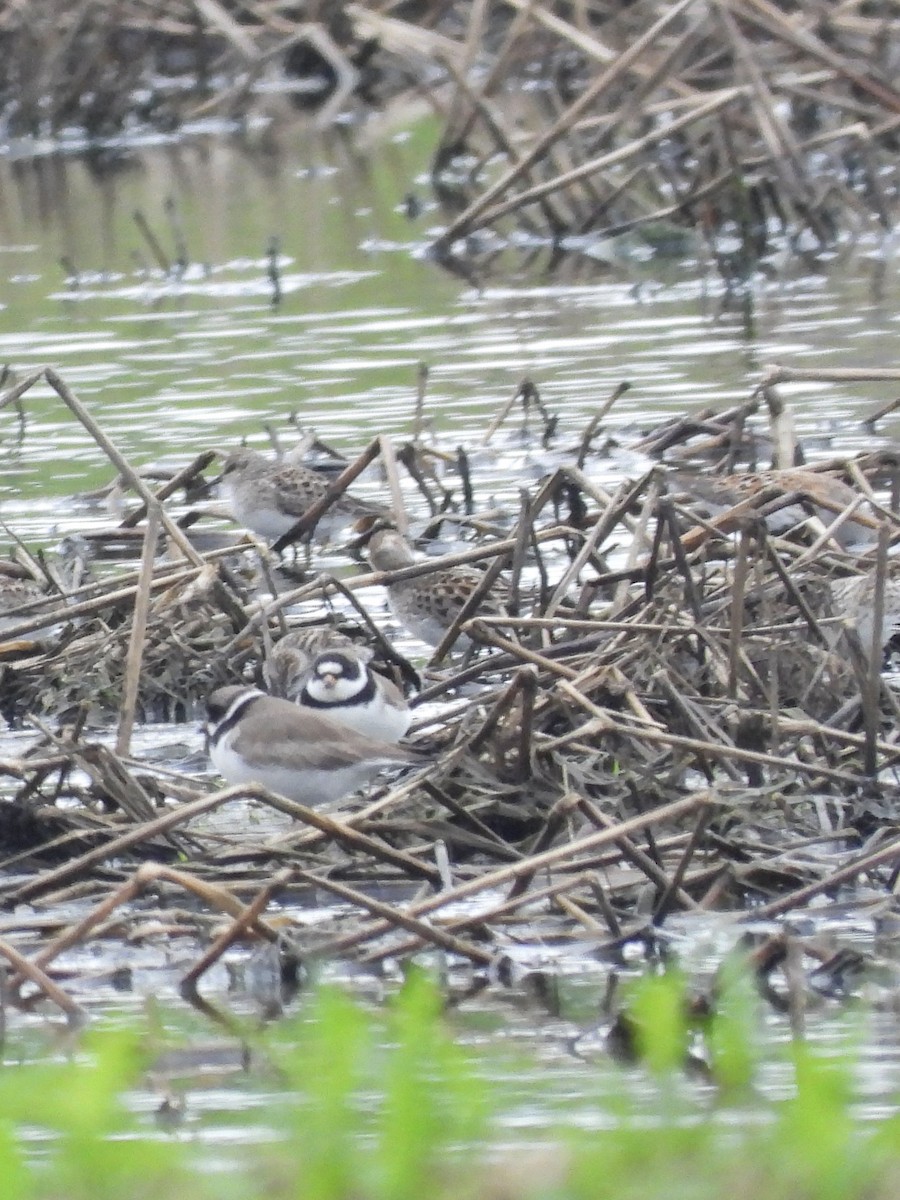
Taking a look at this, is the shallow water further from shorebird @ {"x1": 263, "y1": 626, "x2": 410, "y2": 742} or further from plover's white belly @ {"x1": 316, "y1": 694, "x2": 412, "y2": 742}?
plover's white belly @ {"x1": 316, "y1": 694, "x2": 412, "y2": 742}

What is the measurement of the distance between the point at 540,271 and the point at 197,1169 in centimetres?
1645

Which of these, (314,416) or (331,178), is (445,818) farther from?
(331,178)

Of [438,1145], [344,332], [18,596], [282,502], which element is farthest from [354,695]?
[344,332]

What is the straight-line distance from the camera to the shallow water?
1384cm

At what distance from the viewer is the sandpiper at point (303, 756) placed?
7312mm

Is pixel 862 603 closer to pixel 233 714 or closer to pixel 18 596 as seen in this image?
pixel 233 714

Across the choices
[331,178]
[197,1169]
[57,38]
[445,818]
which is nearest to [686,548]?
[445,818]

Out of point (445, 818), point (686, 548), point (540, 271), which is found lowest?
point (445, 818)

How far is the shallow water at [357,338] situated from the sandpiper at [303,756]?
47.0 inches

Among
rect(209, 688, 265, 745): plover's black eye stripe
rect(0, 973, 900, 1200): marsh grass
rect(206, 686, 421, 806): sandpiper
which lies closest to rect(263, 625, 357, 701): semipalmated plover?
rect(209, 688, 265, 745): plover's black eye stripe

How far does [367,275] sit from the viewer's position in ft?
66.5

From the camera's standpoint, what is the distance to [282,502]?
1134 centimetres

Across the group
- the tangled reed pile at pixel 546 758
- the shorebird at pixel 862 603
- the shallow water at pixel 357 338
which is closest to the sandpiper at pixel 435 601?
the tangled reed pile at pixel 546 758

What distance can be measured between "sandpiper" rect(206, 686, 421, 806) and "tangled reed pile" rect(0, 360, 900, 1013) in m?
0.13
